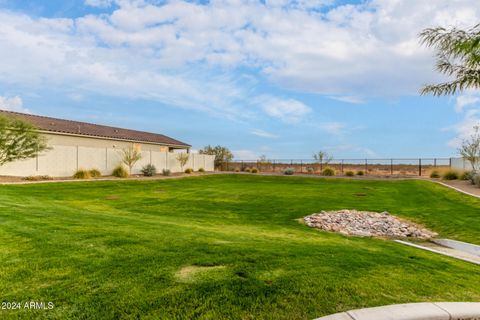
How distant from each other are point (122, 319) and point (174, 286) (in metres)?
0.70

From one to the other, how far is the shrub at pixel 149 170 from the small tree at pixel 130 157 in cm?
121

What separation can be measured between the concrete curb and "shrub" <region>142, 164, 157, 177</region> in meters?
26.0

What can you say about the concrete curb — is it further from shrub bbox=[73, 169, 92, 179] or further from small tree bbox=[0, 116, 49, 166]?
shrub bbox=[73, 169, 92, 179]

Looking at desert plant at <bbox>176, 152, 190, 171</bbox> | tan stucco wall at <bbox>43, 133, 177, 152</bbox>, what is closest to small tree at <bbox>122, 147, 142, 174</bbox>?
tan stucco wall at <bbox>43, 133, 177, 152</bbox>

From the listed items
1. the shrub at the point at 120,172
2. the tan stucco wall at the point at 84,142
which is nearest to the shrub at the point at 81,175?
the shrub at the point at 120,172

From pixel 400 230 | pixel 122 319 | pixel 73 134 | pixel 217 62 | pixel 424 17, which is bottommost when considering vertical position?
pixel 400 230

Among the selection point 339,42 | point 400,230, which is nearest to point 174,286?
point 400,230

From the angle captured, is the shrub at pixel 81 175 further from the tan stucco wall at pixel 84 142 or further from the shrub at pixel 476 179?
the shrub at pixel 476 179

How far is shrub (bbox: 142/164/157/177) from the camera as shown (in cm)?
2744

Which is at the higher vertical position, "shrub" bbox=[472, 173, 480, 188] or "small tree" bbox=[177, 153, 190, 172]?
"small tree" bbox=[177, 153, 190, 172]

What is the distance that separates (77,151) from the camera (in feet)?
74.7

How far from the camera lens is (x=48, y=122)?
1006 inches

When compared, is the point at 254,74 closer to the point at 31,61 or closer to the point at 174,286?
the point at 31,61

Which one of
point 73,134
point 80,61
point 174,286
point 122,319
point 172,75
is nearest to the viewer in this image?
point 122,319
